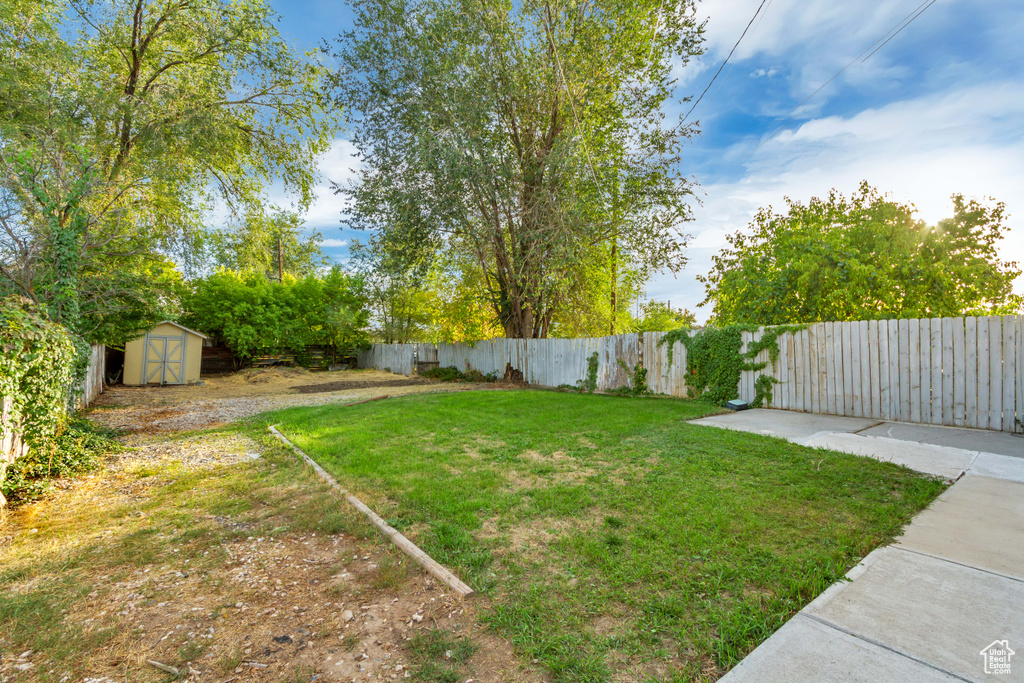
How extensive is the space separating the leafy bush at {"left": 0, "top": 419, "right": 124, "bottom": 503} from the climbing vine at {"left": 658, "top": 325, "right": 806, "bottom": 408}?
9.20m

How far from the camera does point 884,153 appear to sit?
771 centimetres

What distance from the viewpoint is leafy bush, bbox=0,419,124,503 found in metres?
3.74

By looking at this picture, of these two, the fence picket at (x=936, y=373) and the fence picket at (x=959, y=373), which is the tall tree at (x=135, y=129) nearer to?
the fence picket at (x=936, y=373)

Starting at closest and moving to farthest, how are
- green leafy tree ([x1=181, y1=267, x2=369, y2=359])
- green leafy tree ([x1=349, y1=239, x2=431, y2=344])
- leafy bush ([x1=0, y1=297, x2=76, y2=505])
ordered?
leafy bush ([x1=0, y1=297, x2=76, y2=505])
green leafy tree ([x1=181, y1=267, x2=369, y2=359])
green leafy tree ([x1=349, y1=239, x2=431, y2=344])

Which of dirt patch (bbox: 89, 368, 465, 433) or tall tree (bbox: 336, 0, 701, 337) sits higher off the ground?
tall tree (bbox: 336, 0, 701, 337)

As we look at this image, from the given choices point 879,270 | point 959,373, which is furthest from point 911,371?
point 879,270

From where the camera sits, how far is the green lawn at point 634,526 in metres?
1.82

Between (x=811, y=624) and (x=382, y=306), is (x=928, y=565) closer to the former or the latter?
(x=811, y=624)

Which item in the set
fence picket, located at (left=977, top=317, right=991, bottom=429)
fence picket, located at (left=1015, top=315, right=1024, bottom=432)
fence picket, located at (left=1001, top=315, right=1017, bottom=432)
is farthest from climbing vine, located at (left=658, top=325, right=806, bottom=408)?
fence picket, located at (left=1015, top=315, right=1024, bottom=432)

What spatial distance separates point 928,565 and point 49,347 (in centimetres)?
678

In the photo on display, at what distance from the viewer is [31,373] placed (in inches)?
154

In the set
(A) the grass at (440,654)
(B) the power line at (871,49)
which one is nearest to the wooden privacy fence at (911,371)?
(B) the power line at (871,49)

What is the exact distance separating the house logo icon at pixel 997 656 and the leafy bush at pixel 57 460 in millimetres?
6107

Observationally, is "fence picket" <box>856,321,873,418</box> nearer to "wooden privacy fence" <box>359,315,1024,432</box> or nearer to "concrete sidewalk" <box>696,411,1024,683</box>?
"wooden privacy fence" <box>359,315,1024,432</box>
